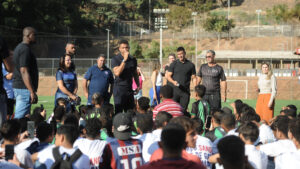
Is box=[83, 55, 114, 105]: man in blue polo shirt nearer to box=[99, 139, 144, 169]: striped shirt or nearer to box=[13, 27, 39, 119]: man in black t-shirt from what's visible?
box=[13, 27, 39, 119]: man in black t-shirt

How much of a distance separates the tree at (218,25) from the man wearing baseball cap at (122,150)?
80.3 metres

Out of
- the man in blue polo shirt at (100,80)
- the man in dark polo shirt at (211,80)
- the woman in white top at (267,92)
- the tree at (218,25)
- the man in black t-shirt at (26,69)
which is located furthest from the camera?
the tree at (218,25)

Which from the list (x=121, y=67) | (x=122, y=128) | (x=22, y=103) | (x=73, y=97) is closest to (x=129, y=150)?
(x=122, y=128)

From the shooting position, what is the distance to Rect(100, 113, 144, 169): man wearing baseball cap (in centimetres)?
526

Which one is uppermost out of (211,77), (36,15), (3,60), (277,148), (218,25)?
(218,25)

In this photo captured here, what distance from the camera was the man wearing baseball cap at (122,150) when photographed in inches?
207

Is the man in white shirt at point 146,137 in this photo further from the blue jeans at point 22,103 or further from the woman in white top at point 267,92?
the woman in white top at point 267,92

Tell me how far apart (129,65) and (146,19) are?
308 feet

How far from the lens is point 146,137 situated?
6059mm

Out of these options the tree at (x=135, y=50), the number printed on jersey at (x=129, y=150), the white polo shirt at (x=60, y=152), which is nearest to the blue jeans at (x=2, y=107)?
the white polo shirt at (x=60, y=152)

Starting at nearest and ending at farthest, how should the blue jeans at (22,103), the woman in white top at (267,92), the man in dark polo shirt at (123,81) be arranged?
the blue jeans at (22,103), the man in dark polo shirt at (123,81), the woman in white top at (267,92)

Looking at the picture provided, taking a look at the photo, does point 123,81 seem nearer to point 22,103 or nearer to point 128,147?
point 22,103

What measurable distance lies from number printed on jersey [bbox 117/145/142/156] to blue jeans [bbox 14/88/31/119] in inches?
112

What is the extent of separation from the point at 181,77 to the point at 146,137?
18.2 ft
